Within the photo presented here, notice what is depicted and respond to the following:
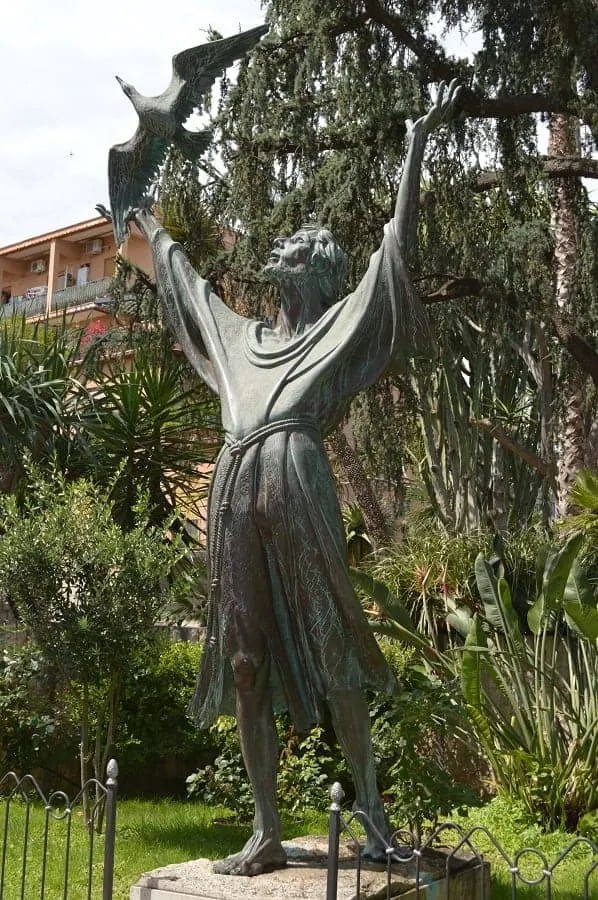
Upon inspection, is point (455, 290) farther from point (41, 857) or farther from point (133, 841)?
point (41, 857)

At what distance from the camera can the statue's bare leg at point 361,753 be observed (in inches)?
171

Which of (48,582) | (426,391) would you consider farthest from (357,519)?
(48,582)

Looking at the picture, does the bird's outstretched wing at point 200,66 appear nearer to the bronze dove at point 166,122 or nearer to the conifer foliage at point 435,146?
the bronze dove at point 166,122

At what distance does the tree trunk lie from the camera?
41.1ft

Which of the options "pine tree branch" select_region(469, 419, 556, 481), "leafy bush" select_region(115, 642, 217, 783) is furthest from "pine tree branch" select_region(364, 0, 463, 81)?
"leafy bush" select_region(115, 642, 217, 783)

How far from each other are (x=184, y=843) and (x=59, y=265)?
31.7 meters

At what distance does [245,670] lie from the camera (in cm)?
437

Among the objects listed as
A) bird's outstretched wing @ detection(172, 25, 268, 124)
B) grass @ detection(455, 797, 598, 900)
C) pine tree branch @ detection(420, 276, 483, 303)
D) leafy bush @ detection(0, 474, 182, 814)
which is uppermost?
pine tree branch @ detection(420, 276, 483, 303)

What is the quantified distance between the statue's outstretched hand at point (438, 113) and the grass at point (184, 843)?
4.00 m

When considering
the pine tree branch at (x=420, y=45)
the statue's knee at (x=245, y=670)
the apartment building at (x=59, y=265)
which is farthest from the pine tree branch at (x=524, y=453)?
the apartment building at (x=59, y=265)

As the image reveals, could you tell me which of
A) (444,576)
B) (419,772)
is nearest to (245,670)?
(419,772)

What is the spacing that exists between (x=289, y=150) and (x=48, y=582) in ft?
20.2

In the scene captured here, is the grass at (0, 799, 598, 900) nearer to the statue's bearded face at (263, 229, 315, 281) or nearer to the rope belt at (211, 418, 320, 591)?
the rope belt at (211, 418, 320, 591)

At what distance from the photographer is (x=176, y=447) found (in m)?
11.4
